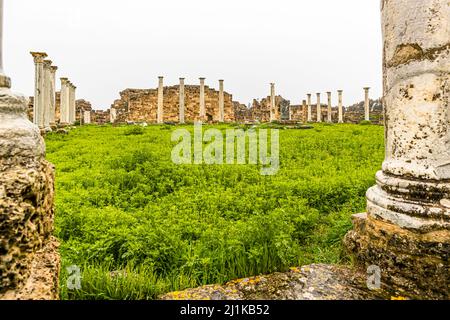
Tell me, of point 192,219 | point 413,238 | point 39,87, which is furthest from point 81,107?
point 413,238

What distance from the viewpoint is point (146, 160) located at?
278 inches

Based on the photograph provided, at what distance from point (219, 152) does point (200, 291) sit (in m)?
6.58

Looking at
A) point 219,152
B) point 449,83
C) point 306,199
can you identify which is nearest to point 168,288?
point 449,83

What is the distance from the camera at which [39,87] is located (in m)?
14.2

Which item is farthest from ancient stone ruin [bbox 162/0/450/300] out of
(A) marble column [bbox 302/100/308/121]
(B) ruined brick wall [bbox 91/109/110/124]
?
(A) marble column [bbox 302/100/308/121]

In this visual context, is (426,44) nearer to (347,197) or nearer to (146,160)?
(347,197)

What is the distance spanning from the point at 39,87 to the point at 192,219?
13.3 metres

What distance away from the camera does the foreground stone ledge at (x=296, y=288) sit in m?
2.11

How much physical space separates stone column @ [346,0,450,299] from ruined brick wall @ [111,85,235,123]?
27840mm

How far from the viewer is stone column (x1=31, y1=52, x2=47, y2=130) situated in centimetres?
1405

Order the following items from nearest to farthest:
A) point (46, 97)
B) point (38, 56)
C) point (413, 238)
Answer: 1. point (413, 238)
2. point (38, 56)
3. point (46, 97)

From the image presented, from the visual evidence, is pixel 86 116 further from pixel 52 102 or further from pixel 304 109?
pixel 304 109

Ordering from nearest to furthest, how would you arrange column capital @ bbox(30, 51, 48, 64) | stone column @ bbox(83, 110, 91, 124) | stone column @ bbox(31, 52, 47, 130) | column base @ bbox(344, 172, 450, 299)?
column base @ bbox(344, 172, 450, 299)
stone column @ bbox(31, 52, 47, 130)
column capital @ bbox(30, 51, 48, 64)
stone column @ bbox(83, 110, 91, 124)

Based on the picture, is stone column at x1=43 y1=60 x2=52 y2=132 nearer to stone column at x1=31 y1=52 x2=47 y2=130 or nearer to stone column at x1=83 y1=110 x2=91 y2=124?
stone column at x1=31 y1=52 x2=47 y2=130
